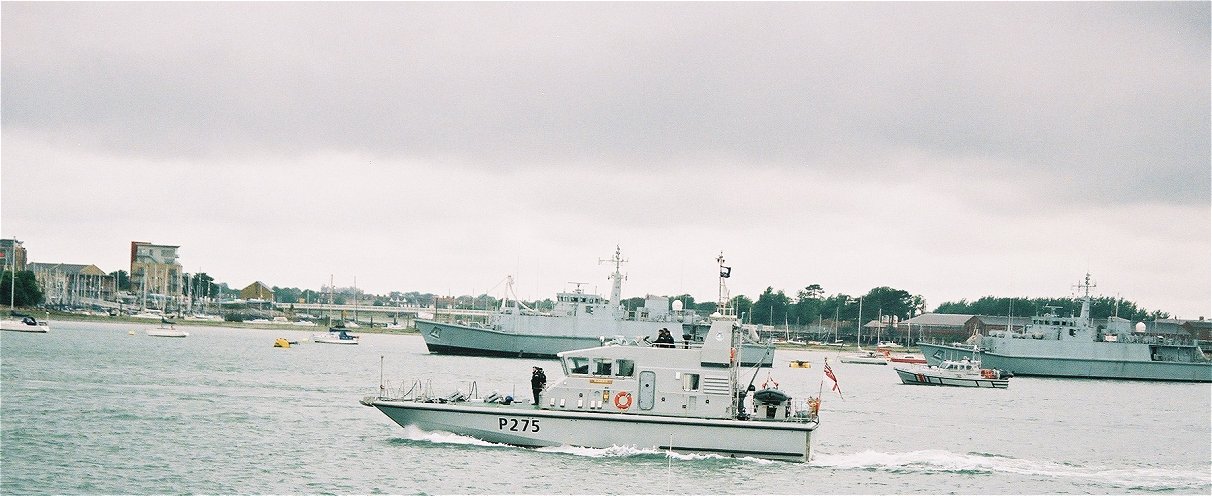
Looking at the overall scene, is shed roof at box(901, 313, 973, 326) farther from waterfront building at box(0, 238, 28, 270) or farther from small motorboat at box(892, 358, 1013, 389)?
waterfront building at box(0, 238, 28, 270)

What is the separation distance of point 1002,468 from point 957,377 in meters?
50.9

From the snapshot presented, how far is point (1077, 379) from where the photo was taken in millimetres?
100375

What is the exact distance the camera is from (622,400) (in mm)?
30891

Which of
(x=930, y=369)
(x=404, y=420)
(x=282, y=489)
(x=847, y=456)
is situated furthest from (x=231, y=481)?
(x=930, y=369)

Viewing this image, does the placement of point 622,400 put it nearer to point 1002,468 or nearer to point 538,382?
point 538,382

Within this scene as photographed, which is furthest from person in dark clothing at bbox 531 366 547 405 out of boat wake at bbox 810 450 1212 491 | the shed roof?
the shed roof

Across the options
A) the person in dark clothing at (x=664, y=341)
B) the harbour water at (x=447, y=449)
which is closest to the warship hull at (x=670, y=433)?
the harbour water at (x=447, y=449)

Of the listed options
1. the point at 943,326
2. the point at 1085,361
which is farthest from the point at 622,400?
the point at 943,326

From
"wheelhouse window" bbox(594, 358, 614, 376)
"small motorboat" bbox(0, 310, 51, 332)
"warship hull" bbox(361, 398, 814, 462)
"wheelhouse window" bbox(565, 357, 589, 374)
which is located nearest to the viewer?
"warship hull" bbox(361, 398, 814, 462)

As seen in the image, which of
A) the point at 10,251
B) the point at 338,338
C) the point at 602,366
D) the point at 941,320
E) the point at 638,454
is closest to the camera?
the point at 638,454

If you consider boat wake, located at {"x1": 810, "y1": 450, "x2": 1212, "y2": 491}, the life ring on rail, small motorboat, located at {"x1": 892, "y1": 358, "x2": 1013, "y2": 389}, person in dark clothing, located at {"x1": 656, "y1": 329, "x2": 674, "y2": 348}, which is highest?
person in dark clothing, located at {"x1": 656, "y1": 329, "x2": 674, "y2": 348}

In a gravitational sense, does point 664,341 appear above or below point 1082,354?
above

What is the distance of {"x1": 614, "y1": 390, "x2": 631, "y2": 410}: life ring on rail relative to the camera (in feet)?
101

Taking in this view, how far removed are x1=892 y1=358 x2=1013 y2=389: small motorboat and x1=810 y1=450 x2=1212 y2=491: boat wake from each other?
153 feet
